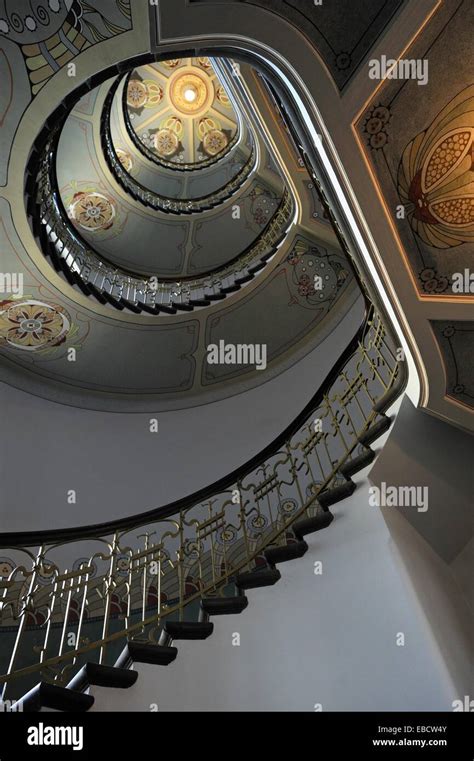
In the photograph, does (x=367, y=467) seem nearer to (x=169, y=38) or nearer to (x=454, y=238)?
(x=454, y=238)

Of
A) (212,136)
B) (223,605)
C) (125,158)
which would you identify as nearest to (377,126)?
(223,605)

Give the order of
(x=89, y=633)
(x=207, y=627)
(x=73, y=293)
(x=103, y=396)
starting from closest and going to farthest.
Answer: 1. (x=207, y=627)
2. (x=89, y=633)
3. (x=73, y=293)
4. (x=103, y=396)

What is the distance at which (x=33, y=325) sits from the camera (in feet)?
25.9

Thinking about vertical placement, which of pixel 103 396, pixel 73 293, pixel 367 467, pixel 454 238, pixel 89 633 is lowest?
pixel 89 633

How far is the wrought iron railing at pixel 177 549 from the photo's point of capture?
4051 millimetres

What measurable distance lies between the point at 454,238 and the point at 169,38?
7.11ft

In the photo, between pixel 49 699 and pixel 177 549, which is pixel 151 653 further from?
pixel 177 549

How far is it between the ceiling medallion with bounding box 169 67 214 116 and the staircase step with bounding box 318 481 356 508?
40.8ft

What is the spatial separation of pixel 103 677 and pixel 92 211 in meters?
10.5

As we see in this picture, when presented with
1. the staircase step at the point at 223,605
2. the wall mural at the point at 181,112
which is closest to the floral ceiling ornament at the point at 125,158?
the wall mural at the point at 181,112

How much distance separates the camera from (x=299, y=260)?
9367 millimetres

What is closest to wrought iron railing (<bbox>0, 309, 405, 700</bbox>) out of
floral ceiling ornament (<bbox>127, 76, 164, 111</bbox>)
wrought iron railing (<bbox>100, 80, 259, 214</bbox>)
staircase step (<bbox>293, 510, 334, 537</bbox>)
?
staircase step (<bbox>293, 510, 334, 537</bbox>)

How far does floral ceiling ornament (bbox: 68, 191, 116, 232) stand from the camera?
11.4 m
